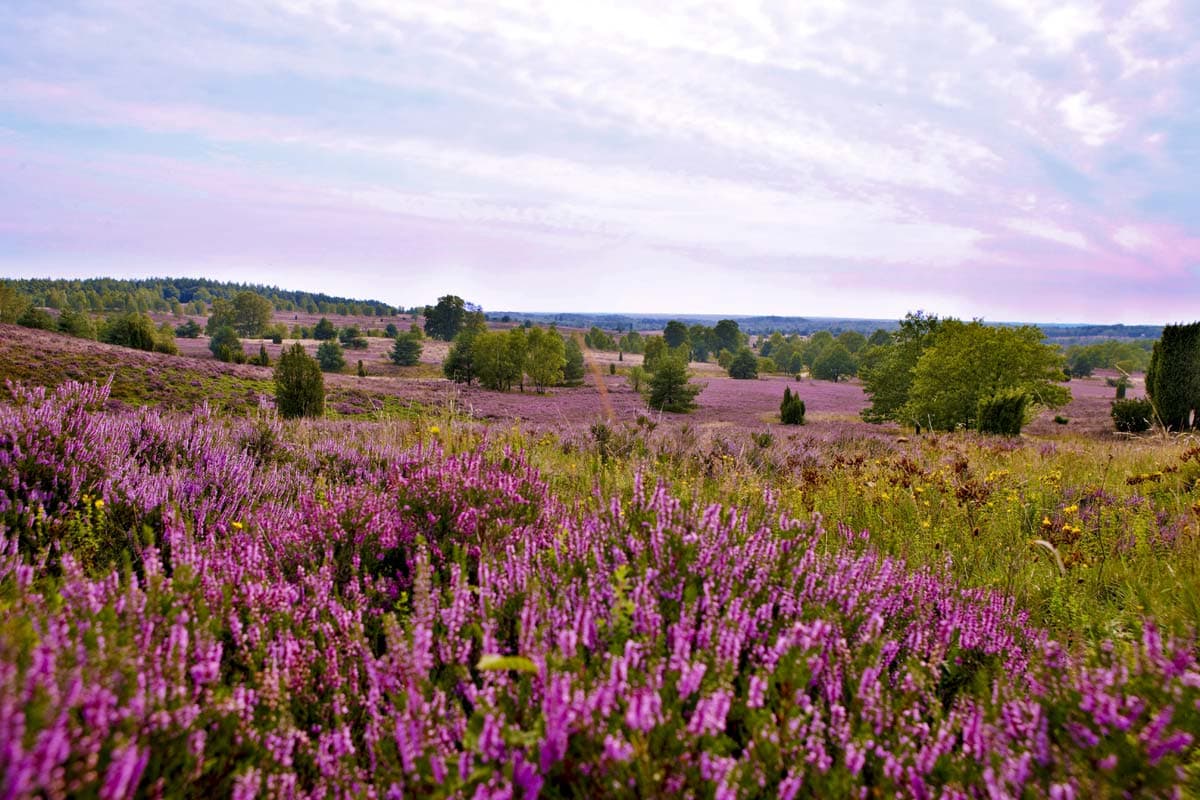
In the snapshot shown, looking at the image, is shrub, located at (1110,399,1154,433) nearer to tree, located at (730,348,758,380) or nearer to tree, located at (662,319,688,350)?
tree, located at (730,348,758,380)

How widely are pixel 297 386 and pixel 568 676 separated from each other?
756 inches

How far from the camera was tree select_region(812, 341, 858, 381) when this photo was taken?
9850 cm

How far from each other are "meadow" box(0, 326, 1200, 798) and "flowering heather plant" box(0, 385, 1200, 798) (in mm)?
11

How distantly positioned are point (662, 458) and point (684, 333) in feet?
394

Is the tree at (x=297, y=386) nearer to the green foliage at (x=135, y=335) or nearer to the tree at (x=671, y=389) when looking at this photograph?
the tree at (x=671, y=389)

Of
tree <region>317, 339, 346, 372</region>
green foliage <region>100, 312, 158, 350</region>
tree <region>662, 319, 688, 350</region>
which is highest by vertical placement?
tree <region>662, 319, 688, 350</region>

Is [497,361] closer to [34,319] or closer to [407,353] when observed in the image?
[407,353]

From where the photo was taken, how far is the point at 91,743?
1.23 meters

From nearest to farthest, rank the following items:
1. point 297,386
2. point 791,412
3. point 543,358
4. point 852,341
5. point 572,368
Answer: point 297,386 < point 791,412 < point 543,358 < point 572,368 < point 852,341

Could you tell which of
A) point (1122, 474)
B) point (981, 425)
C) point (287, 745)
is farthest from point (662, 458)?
point (981, 425)

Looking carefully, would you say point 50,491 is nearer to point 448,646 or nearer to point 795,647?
point 448,646

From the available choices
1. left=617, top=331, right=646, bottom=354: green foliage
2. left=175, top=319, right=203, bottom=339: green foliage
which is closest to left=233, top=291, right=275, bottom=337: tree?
left=175, top=319, right=203, bottom=339: green foliage

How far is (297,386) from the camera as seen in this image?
18.6 m

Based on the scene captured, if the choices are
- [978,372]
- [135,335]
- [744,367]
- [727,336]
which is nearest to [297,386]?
[978,372]
